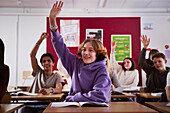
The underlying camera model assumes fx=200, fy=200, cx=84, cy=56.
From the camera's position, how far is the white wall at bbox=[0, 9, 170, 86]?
6461mm

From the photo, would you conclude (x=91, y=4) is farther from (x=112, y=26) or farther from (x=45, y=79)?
(x=45, y=79)

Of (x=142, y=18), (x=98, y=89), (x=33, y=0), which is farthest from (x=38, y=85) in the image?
(x=142, y=18)

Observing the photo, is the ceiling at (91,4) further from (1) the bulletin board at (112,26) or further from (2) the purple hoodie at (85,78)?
(2) the purple hoodie at (85,78)

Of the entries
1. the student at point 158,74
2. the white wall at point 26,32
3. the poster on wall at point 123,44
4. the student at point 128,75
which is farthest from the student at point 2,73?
the poster on wall at point 123,44

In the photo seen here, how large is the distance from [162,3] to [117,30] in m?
1.61

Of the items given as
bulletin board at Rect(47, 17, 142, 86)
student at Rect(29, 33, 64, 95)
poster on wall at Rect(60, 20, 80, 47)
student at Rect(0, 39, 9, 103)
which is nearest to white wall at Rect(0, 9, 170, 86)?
bulletin board at Rect(47, 17, 142, 86)

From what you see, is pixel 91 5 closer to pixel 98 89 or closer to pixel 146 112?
pixel 98 89

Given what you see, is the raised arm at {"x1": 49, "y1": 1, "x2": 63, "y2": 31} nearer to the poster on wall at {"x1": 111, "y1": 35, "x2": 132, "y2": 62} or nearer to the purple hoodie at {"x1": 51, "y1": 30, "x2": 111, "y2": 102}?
the purple hoodie at {"x1": 51, "y1": 30, "x2": 111, "y2": 102}

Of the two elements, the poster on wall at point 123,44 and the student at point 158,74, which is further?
the poster on wall at point 123,44

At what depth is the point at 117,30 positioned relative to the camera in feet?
22.0

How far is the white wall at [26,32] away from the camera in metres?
6.46

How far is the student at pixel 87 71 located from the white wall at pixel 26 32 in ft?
16.3

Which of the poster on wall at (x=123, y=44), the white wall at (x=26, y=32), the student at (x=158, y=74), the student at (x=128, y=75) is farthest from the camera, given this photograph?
the poster on wall at (x=123, y=44)

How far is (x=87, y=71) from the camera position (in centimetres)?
162
